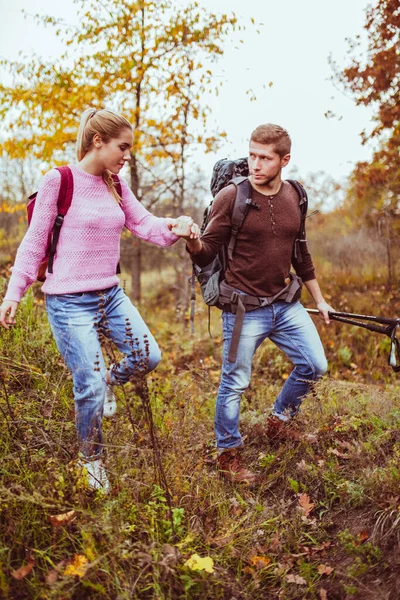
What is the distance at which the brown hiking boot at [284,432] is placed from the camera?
12.6ft

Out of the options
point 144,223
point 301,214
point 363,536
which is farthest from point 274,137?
point 363,536

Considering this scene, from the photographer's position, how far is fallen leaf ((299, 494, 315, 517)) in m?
3.12

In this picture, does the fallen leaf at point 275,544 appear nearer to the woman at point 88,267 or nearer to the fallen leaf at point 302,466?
the fallen leaf at point 302,466

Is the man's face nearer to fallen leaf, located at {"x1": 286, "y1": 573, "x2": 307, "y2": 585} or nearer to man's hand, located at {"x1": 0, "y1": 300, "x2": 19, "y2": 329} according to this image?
man's hand, located at {"x1": 0, "y1": 300, "x2": 19, "y2": 329}

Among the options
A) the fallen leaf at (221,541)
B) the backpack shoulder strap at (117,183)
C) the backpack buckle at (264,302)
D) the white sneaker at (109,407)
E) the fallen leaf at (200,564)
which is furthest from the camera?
the white sneaker at (109,407)

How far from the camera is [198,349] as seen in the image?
25.4 feet

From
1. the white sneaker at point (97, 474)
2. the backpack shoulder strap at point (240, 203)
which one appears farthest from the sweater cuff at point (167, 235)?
the white sneaker at point (97, 474)

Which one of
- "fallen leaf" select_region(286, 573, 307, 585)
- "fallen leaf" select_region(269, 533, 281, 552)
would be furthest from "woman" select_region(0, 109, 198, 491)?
"fallen leaf" select_region(286, 573, 307, 585)

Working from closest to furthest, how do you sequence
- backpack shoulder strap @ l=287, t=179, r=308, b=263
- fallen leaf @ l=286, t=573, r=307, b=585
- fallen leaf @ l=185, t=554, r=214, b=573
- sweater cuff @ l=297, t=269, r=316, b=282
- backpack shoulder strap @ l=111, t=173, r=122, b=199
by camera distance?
1. fallen leaf @ l=185, t=554, r=214, b=573
2. fallen leaf @ l=286, t=573, r=307, b=585
3. backpack shoulder strap @ l=111, t=173, r=122, b=199
4. backpack shoulder strap @ l=287, t=179, r=308, b=263
5. sweater cuff @ l=297, t=269, r=316, b=282

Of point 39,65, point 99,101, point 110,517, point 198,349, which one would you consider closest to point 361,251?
point 198,349

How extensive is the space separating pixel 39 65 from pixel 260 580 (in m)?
7.25

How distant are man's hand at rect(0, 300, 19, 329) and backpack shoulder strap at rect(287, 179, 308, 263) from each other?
6.90 ft

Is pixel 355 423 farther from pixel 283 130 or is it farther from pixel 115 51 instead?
pixel 115 51

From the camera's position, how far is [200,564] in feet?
7.80
